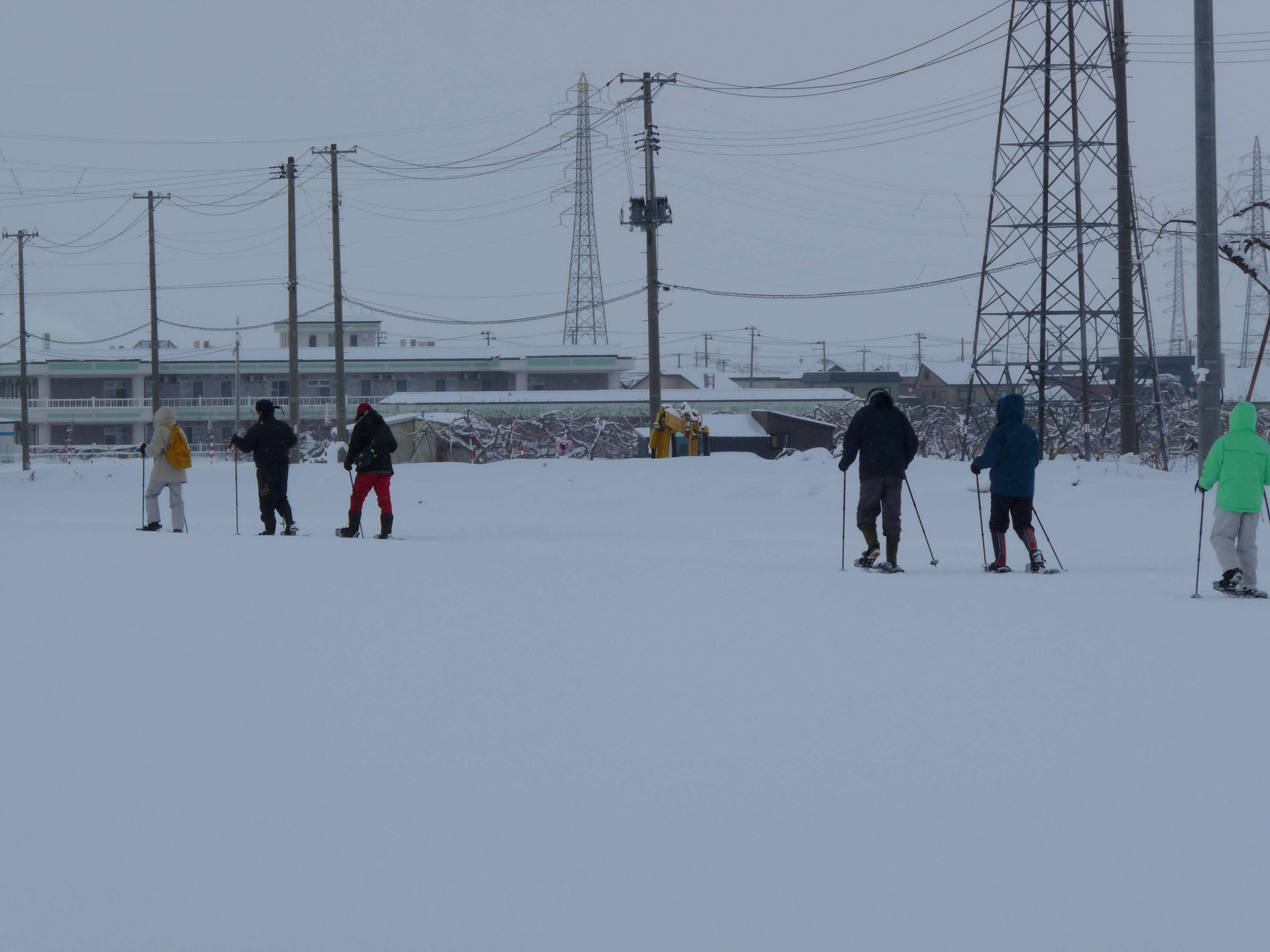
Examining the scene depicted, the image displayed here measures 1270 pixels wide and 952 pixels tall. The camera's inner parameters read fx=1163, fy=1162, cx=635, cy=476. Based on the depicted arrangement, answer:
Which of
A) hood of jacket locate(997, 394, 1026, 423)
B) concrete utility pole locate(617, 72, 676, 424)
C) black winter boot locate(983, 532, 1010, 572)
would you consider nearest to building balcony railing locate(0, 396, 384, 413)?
concrete utility pole locate(617, 72, 676, 424)

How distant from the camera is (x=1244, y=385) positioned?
56656 millimetres

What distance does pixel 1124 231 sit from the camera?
760 inches

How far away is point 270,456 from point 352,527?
1197mm

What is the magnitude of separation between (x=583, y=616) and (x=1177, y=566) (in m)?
6.20

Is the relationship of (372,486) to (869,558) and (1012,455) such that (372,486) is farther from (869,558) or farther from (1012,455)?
(1012,455)

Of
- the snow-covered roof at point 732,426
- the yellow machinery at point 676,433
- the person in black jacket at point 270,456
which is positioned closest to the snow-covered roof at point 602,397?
the snow-covered roof at point 732,426

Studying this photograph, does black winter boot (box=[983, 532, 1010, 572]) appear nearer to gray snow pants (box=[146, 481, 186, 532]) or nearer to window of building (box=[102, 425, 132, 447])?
gray snow pants (box=[146, 481, 186, 532])

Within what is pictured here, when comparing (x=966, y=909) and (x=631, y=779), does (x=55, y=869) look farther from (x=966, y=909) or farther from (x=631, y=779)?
(x=966, y=909)

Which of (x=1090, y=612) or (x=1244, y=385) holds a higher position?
(x=1244, y=385)

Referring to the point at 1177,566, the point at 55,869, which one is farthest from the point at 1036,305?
the point at 55,869

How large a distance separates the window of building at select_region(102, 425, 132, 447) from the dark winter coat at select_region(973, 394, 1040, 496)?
5187 cm

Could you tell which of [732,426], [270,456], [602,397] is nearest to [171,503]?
[270,456]

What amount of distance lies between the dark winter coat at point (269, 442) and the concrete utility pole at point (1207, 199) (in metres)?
9.56

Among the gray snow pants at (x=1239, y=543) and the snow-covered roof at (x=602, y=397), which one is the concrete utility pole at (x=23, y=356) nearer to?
the snow-covered roof at (x=602, y=397)
